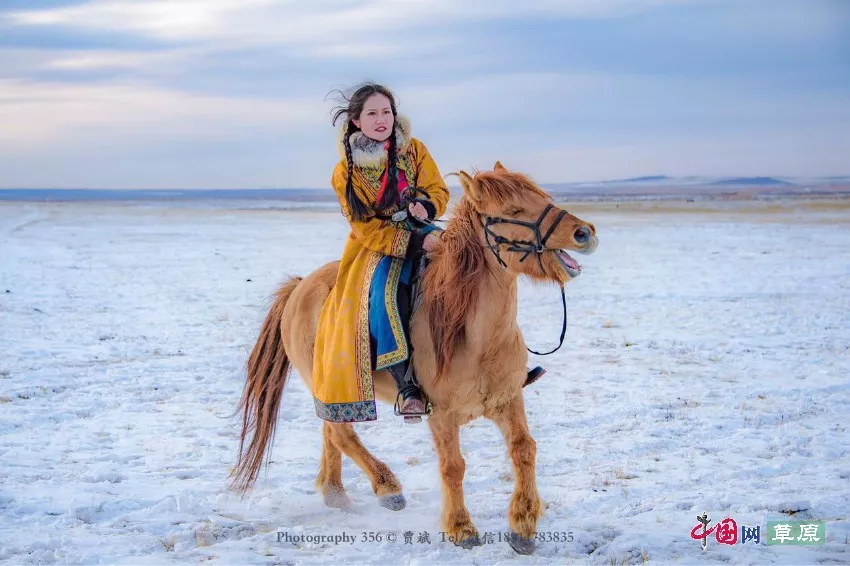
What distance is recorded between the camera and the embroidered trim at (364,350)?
14.8 ft

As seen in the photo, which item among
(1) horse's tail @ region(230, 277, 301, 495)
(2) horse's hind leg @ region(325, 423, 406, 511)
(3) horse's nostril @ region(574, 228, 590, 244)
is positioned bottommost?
(2) horse's hind leg @ region(325, 423, 406, 511)

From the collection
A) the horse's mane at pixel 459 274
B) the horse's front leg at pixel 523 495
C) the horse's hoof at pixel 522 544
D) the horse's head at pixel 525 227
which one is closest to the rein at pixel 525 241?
the horse's head at pixel 525 227

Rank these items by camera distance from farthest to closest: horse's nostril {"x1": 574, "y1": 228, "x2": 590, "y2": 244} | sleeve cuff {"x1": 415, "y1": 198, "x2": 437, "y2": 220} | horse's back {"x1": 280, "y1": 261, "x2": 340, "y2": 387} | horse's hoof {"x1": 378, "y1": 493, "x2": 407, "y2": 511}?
horse's back {"x1": 280, "y1": 261, "x2": 340, "y2": 387} → horse's hoof {"x1": 378, "y1": 493, "x2": 407, "y2": 511} → sleeve cuff {"x1": 415, "y1": 198, "x2": 437, "y2": 220} → horse's nostril {"x1": 574, "y1": 228, "x2": 590, "y2": 244}

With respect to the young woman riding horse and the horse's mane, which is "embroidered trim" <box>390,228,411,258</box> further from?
the horse's mane

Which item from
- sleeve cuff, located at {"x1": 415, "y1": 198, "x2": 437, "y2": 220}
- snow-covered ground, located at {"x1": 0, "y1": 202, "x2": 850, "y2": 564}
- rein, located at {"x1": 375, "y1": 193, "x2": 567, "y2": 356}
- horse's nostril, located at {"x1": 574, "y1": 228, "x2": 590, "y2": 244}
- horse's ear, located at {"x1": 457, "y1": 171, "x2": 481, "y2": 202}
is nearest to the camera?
horse's nostril, located at {"x1": 574, "y1": 228, "x2": 590, "y2": 244}

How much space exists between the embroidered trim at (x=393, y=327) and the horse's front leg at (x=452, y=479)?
362 mm

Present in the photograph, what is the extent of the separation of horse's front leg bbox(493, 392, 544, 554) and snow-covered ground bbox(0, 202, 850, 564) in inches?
4.1

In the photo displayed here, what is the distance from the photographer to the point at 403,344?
432 cm

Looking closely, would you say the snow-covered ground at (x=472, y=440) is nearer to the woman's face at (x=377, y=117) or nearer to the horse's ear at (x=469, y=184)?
the horse's ear at (x=469, y=184)

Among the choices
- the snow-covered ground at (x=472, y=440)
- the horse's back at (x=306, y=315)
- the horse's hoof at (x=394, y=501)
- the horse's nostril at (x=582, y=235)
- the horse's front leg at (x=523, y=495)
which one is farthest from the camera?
the horse's back at (x=306, y=315)

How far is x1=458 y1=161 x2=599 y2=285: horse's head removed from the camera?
3.76 meters

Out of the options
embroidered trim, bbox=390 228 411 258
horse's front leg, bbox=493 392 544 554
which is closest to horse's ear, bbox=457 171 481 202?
embroidered trim, bbox=390 228 411 258

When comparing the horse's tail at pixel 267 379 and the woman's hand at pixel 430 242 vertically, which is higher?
the woman's hand at pixel 430 242

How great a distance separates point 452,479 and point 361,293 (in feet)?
3.78
